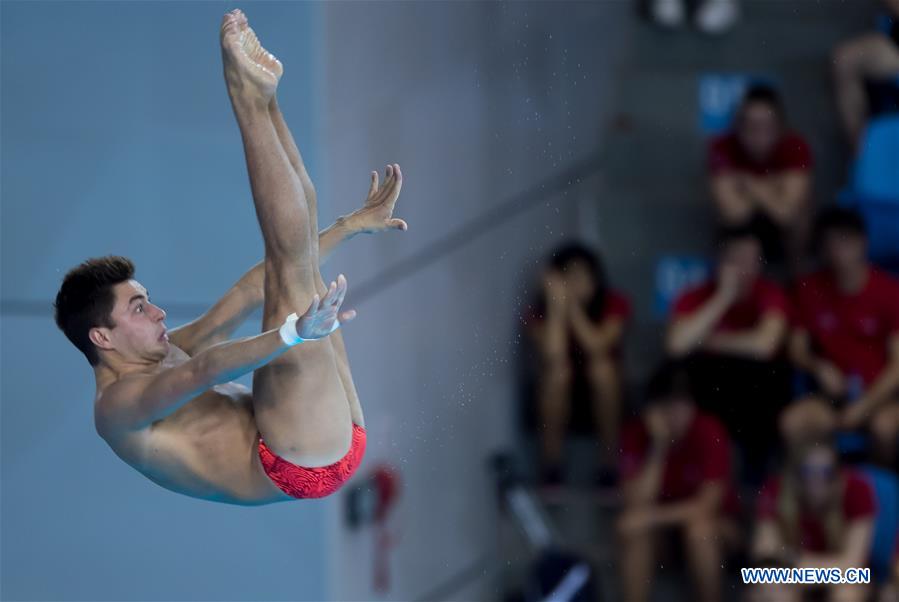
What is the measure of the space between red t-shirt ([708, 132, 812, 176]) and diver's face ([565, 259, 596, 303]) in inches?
24.2

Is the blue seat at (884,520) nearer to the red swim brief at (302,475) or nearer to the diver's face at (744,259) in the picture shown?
the diver's face at (744,259)

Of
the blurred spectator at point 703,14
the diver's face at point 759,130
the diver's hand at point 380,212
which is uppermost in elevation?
the blurred spectator at point 703,14

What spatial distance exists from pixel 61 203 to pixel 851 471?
280 cm

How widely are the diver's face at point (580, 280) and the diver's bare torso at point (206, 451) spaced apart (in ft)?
6.26

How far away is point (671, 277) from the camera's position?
4.51 metres

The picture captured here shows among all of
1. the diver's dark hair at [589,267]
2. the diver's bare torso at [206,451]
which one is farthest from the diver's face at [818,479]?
the diver's bare torso at [206,451]

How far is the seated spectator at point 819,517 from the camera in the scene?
3.83m

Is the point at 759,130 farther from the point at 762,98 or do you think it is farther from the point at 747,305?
the point at 747,305

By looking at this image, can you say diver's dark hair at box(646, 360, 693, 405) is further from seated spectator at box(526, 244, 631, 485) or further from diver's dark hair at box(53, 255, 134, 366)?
diver's dark hair at box(53, 255, 134, 366)

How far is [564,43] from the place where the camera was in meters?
4.46

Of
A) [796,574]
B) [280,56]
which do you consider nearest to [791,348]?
[796,574]

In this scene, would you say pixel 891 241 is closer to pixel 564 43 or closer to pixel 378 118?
pixel 564 43

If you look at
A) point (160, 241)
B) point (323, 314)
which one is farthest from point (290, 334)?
point (160, 241)

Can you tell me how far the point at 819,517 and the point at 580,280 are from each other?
3.74 feet
